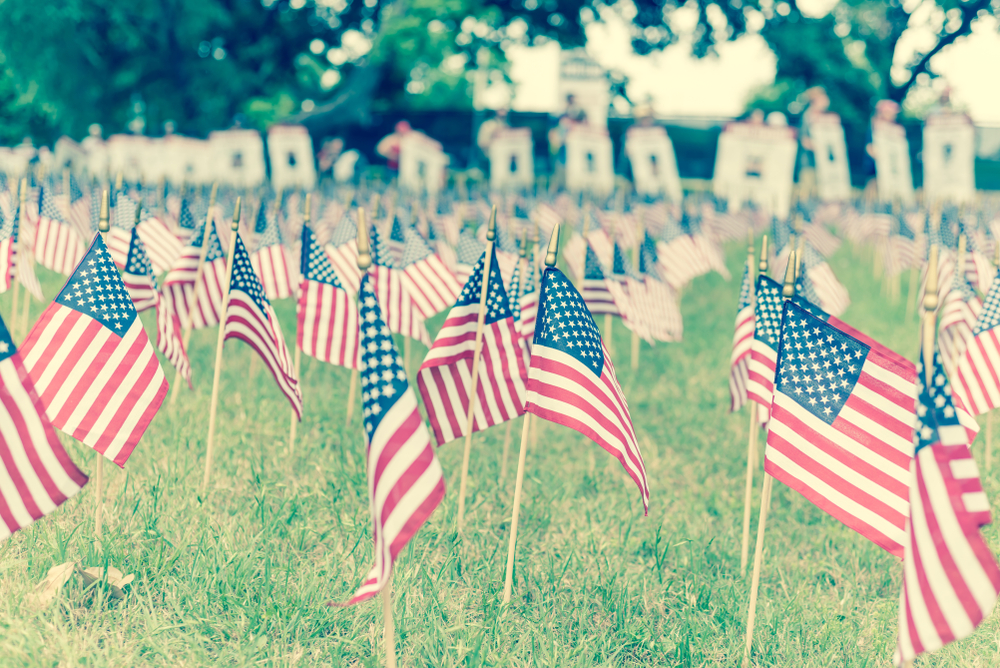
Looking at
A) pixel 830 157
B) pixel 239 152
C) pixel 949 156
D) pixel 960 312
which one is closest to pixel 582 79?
pixel 830 157

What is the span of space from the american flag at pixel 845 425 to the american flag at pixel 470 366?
1517 mm

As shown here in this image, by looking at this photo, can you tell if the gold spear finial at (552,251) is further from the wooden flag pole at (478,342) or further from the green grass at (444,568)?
the green grass at (444,568)

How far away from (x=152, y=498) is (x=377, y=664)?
1.84 meters

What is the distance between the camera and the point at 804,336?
10.7ft

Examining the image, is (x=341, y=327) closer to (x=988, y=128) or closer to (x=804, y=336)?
(x=804, y=336)

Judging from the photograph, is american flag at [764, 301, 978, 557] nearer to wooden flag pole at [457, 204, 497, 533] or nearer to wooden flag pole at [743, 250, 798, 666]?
wooden flag pole at [743, 250, 798, 666]

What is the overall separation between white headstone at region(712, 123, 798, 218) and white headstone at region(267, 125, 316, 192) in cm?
1011

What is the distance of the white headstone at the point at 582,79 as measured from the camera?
22.5m

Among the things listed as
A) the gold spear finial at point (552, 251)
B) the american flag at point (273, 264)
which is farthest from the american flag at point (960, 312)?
the american flag at point (273, 264)

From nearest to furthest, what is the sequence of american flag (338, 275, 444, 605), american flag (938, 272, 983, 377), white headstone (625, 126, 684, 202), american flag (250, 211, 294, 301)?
american flag (338, 275, 444, 605)
american flag (938, 272, 983, 377)
american flag (250, 211, 294, 301)
white headstone (625, 126, 684, 202)

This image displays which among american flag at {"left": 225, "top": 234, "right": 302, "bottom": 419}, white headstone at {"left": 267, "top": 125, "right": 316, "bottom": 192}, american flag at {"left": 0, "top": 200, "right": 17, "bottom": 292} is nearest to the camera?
american flag at {"left": 225, "top": 234, "right": 302, "bottom": 419}

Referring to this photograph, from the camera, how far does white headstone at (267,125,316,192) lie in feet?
67.8

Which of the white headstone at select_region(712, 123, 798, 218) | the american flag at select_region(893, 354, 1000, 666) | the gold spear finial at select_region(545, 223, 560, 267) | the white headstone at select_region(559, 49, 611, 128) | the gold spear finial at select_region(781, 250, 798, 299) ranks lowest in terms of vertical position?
the american flag at select_region(893, 354, 1000, 666)

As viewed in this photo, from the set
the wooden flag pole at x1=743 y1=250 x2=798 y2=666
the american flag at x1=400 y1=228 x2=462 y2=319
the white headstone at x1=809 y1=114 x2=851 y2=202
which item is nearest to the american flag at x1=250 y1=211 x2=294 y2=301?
the american flag at x1=400 y1=228 x2=462 y2=319
